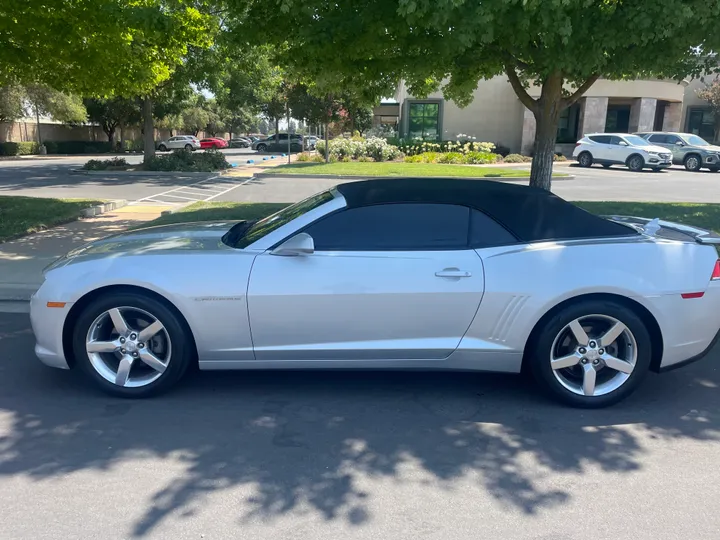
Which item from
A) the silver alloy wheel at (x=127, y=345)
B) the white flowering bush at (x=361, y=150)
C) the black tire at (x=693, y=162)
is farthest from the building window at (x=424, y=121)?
the silver alloy wheel at (x=127, y=345)

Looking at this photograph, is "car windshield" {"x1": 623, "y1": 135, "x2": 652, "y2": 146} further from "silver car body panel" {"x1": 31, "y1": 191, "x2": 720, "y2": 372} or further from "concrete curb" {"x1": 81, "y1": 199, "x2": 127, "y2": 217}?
"silver car body panel" {"x1": 31, "y1": 191, "x2": 720, "y2": 372}

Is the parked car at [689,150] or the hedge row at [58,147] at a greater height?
the parked car at [689,150]

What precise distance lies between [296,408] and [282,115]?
4805cm

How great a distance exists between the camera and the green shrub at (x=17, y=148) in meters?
42.4

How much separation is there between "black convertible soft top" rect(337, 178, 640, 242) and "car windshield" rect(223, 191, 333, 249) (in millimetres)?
245

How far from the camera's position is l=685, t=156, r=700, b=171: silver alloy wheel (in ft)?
90.5

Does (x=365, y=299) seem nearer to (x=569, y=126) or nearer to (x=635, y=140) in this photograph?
(x=635, y=140)

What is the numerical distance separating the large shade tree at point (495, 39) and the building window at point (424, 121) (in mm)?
30536

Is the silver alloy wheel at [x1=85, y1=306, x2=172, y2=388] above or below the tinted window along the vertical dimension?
below

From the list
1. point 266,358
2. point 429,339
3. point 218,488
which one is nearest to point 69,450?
point 218,488

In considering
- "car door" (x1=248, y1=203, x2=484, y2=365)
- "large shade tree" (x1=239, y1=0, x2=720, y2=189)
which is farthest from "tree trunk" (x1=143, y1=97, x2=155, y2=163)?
"car door" (x1=248, y1=203, x2=484, y2=365)

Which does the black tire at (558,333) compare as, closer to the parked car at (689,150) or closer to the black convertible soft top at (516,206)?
the black convertible soft top at (516,206)

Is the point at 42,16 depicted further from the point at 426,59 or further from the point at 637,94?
the point at 637,94

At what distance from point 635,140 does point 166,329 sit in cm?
2875
